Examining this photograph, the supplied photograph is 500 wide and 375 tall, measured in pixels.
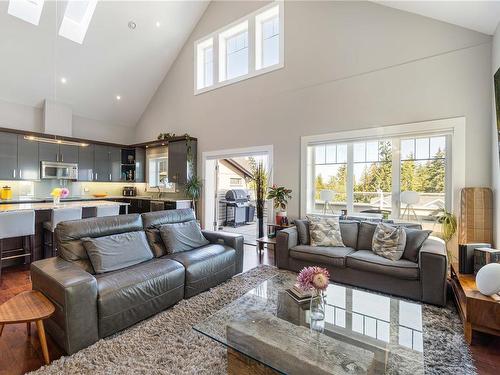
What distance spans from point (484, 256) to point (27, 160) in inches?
328

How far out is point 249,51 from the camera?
18.5 ft

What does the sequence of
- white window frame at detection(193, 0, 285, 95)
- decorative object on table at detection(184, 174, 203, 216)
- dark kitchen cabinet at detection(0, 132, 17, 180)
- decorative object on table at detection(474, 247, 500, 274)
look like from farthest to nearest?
decorative object on table at detection(184, 174, 203, 216) < dark kitchen cabinet at detection(0, 132, 17, 180) < white window frame at detection(193, 0, 285, 95) < decorative object on table at detection(474, 247, 500, 274)

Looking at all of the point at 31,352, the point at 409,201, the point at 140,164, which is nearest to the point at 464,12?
the point at 409,201

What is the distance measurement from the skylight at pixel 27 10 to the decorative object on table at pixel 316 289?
6734mm

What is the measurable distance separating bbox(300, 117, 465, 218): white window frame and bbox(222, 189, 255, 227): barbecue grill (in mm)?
3081

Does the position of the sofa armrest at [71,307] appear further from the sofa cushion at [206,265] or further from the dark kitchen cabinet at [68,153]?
the dark kitchen cabinet at [68,153]

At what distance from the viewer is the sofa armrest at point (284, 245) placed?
373 cm

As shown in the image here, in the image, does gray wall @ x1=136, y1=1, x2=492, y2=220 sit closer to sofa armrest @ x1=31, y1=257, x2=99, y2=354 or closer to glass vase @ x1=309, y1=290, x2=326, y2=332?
glass vase @ x1=309, y1=290, x2=326, y2=332

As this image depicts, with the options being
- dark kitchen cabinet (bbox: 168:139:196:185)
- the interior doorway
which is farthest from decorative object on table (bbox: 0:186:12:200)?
the interior doorway

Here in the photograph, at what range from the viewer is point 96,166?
23.5 ft

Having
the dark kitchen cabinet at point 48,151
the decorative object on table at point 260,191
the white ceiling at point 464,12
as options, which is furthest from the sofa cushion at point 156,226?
the dark kitchen cabinet at point 48,151

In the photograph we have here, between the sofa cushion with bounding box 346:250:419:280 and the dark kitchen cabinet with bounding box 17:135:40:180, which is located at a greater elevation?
the dark kitchen cabinet with bounding box 17:135:40:180

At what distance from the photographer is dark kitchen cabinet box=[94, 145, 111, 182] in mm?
7168

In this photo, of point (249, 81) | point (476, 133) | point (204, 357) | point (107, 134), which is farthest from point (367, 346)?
point (107, 134)
